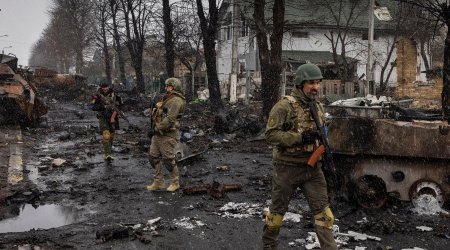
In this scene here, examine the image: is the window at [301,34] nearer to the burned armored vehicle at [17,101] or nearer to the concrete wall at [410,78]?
the concrete wall at [410,78]

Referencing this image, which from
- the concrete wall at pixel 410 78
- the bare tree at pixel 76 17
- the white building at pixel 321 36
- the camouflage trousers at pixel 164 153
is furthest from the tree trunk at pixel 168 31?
the bare tree at pixel 76 17

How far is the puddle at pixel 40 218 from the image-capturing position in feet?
20.0

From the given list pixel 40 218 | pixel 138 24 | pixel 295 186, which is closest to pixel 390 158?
pixel 295 186

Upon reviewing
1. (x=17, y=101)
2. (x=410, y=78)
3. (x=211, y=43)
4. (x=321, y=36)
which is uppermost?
(x=321, y=36)

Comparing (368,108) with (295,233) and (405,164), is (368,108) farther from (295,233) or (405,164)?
(295,233)

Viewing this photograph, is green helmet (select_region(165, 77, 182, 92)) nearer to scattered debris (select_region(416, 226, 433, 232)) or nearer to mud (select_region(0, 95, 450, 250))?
mud (select_region(0, 95, 450, 250))

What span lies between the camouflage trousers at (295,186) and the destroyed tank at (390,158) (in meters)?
2.25

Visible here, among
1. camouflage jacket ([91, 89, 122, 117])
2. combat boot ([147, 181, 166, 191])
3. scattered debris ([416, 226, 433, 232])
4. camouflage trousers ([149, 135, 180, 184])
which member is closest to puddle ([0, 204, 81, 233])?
combat boot ([147, 181, 166, 191])

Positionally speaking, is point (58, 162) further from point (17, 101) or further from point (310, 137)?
point (310, 137)

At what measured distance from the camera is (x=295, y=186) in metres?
4.42

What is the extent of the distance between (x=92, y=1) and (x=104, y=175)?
4073 cm

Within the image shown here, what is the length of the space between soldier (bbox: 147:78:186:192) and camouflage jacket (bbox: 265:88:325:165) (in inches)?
131

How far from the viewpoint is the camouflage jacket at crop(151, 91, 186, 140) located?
744cm

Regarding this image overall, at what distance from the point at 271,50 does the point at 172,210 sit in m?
7.93
